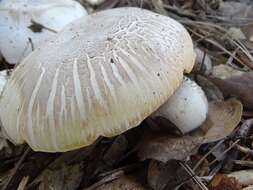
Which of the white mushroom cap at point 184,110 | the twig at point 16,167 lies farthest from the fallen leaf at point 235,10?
the twig at point 16,167

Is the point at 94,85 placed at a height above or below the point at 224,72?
above

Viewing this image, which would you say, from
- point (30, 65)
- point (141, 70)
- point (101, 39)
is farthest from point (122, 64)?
point (30, 65)

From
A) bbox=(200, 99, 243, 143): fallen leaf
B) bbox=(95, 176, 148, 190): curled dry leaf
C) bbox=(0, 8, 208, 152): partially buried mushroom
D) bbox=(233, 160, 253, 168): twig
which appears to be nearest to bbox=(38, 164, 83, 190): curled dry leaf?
bbox=(95, 176, 148, 190): curled dry leaf

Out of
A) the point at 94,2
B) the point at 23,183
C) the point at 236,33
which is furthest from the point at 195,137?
the point at 94,2

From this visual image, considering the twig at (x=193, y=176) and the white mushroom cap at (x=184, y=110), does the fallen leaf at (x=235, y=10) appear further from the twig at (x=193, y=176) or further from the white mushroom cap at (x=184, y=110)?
the twig at (x=193, y=176)

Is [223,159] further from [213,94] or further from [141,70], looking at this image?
[141,70]

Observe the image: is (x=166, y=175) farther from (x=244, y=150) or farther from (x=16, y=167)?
(x=16, y=167)

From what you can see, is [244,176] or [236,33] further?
[236,33]

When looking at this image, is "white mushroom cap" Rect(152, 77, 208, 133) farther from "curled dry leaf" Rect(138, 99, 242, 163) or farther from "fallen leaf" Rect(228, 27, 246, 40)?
"fallen leaf" Rect(228, 27, 246, 40)
